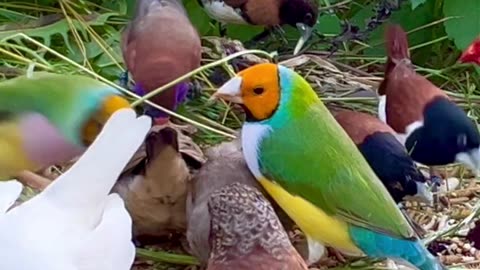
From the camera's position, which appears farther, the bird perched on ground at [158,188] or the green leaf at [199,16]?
the green leaf at [199,16]

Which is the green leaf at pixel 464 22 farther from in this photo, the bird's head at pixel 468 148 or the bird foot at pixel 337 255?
the bird foot at pixel 337 255

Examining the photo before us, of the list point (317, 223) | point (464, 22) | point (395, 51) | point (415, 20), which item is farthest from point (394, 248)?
point (415, 20)

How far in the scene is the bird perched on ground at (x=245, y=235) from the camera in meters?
0.93

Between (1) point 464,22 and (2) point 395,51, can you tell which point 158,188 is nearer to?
(2) point 395,51

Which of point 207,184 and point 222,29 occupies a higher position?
point 207,184

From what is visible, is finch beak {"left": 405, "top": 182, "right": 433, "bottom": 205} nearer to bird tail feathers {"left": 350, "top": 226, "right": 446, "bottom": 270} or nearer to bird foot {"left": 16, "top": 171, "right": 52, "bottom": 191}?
bird tail feathers {"left": 350, "top": 226, "right": 446, "bottom": 270}

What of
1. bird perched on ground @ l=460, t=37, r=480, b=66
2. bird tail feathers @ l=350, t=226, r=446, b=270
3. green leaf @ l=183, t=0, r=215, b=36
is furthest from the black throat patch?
green leaf @ l=183, t=0, r=215, b=36

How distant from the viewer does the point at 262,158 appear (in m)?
1.12

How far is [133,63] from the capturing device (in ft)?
4.40

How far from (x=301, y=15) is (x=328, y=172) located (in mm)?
749

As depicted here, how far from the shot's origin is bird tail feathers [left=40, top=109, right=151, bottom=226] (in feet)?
2.28

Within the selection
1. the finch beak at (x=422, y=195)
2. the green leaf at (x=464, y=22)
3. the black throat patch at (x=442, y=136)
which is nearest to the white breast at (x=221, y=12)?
the green leaf at (x=464, y=22)

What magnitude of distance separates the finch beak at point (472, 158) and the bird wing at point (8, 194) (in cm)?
68

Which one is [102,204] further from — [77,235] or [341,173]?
[341,173]
